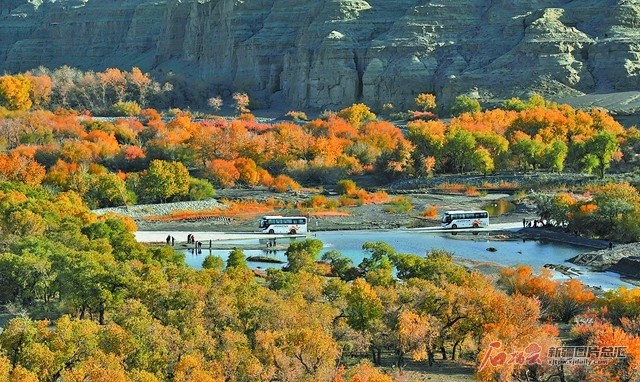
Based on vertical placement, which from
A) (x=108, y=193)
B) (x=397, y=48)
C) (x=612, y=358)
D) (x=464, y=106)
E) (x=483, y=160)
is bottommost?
(x=108, y=193)

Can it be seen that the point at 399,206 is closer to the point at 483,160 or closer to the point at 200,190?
the point at 200,190

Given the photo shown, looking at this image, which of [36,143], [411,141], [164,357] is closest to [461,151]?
[411,141]

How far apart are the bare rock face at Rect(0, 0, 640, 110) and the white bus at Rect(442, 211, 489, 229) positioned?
49.9 m

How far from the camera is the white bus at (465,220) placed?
66438 millimetres

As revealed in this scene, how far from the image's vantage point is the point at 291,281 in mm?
39844

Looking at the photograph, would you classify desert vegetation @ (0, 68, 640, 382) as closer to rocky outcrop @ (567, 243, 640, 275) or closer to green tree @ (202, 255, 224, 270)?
green tree @ (202, 255, 224, 270)

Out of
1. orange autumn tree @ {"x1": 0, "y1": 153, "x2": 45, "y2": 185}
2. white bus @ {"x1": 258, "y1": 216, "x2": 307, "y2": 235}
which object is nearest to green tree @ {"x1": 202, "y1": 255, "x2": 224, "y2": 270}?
white bus @ {"x1": 258, "y1": 216, "x2": 307, "y2": 235}

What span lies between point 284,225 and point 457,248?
10.6 metres

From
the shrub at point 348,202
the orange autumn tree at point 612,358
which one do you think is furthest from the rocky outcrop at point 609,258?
the shrub at point 348,202

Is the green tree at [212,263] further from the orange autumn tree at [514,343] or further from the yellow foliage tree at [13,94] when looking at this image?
the yellow foliage tree at [13,94]

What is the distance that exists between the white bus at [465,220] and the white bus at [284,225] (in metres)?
7.95

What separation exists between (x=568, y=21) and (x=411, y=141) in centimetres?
4027

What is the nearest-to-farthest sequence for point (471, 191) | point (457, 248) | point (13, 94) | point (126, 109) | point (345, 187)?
point (457, 248) → point (345, 187) → point (471, 191) → point (13, 94) → point (126, 109)

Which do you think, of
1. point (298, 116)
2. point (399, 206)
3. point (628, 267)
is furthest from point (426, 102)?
point (628, 267)
